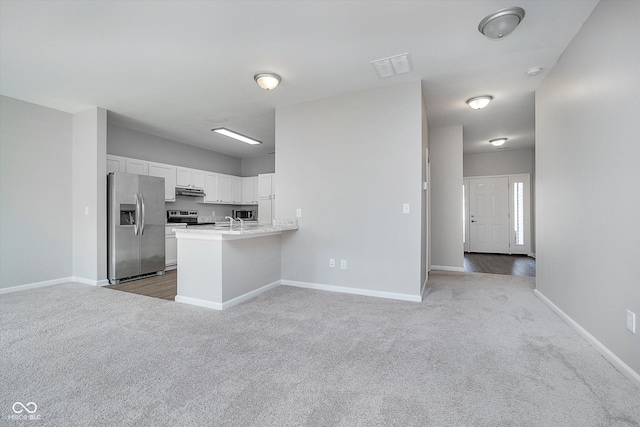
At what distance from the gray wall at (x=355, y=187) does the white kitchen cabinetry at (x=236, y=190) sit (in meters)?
3.51

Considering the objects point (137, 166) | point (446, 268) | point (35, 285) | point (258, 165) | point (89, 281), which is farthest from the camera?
point (258, 165)

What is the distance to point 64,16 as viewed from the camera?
7.88 ft

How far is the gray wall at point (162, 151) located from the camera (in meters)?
5.32

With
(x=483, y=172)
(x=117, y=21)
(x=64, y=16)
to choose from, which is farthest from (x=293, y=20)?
(x=483, y=172)

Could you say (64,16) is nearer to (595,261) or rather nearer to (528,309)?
(595,261)

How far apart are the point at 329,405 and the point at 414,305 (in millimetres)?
2043

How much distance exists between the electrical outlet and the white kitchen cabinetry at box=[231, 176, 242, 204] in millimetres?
A: 7113

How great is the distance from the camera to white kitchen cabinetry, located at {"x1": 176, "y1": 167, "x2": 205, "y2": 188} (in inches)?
240

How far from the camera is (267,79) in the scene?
133 inches

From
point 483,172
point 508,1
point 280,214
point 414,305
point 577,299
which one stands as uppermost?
point 508,1

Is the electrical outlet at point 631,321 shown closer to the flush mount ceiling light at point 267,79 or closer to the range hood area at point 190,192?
the flush mount ceiling light at point 267,79

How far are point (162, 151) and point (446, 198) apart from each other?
586cm

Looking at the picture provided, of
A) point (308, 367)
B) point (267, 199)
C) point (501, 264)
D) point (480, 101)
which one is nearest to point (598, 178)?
point (480, 101)
